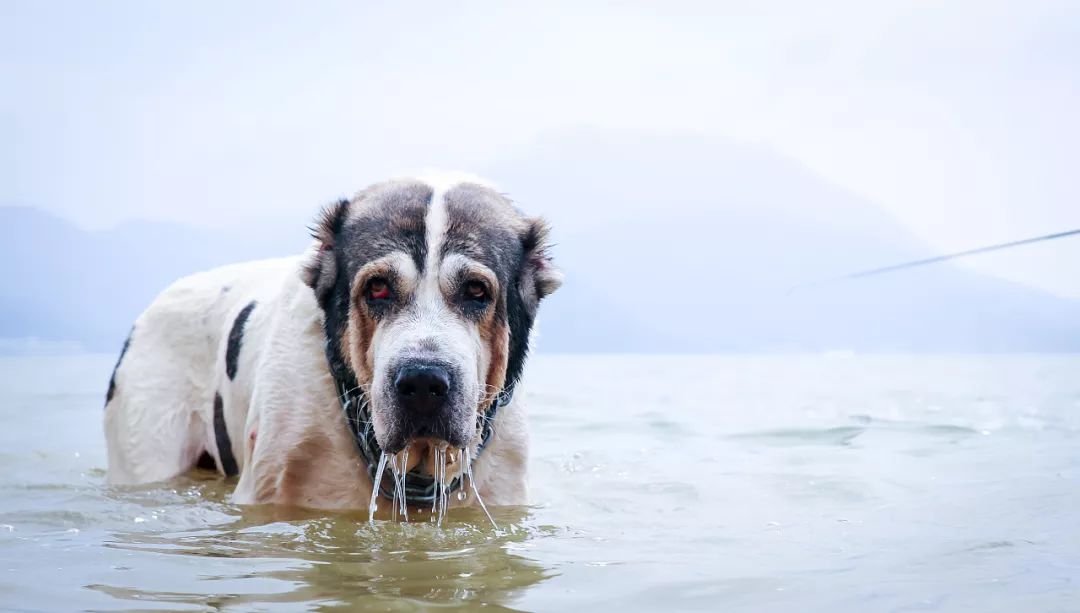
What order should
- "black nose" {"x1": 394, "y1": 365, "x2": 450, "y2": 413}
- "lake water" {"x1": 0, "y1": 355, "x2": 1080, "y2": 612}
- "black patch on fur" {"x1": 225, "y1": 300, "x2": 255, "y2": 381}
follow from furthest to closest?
"black patch on fur" {"x1": 225, "y1": 300, "x2": 255, "y2": 381} < "black nose" {"x1": 394, "y1": 365, "x2": 450, "y2": 413} < "lake water" {"x1": 0, "y1": 355, "x2": 1080, "y2": 612}

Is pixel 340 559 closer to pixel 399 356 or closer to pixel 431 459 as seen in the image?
pixel 399 356

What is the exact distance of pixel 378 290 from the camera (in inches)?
186

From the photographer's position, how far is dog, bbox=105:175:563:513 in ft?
14.8

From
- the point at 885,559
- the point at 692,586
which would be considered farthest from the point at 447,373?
the point at 885,559

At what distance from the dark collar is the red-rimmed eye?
13.8 inches

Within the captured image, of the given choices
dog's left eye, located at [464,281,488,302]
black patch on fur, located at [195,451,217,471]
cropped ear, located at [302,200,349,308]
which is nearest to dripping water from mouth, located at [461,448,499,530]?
dog's left eye, located at [464,281,488,302]

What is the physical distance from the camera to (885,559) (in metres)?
4.45

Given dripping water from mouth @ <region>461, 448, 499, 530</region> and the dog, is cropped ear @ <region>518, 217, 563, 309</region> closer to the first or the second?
the dog

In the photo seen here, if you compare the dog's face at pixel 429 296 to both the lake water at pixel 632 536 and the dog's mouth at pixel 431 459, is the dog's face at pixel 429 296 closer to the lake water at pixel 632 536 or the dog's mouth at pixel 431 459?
the dog's mouth at pixel 431 459

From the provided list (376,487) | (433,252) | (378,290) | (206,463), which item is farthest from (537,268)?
(206,463)

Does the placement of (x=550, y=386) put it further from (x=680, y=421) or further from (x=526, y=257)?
(x=526, y=257)

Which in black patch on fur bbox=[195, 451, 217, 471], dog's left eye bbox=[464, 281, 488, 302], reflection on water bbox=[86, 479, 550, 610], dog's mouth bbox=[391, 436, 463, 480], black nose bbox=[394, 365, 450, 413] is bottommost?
black patch on fur bbox=[195, 451, 217, 471]

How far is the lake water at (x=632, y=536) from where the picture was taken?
3711 mm

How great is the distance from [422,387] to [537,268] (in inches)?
40.5
